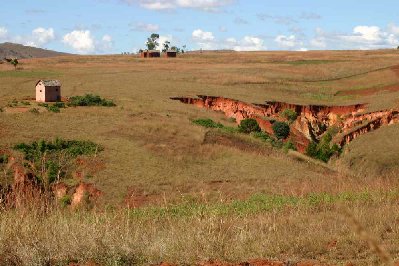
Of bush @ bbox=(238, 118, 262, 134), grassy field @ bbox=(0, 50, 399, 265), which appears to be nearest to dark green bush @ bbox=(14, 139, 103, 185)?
grassy field @ bbox=(0, 50, 399, 265)

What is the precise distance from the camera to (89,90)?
57.3 metres

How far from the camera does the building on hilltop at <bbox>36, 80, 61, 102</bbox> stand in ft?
150

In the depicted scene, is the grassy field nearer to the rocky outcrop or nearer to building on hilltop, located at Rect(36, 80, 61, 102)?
the rocky outcrop

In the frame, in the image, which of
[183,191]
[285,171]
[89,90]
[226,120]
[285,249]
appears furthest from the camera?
[89,90]

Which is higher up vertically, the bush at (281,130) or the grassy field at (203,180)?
the grassy field at (203,180)

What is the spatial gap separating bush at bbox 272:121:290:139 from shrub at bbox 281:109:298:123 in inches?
238

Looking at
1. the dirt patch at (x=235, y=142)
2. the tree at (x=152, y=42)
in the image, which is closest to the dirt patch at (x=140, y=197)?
the dirt patch at (x=235, y=142)

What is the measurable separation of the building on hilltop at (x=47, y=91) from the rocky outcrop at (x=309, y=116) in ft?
39.5

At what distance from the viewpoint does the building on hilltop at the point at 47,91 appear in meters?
45.7

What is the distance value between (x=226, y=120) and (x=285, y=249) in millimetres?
40143

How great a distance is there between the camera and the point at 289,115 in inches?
2060

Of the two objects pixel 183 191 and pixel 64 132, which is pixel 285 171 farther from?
pixel 64 132

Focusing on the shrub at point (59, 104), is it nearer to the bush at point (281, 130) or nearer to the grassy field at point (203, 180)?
the grassy field at point (203, 180)

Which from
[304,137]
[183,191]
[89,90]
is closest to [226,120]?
[304,137]
